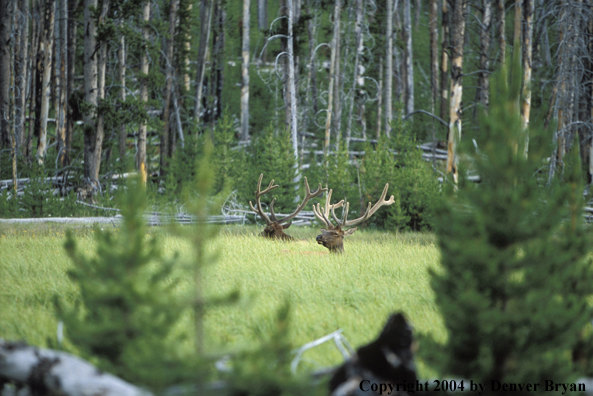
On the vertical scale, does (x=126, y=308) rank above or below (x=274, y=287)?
above

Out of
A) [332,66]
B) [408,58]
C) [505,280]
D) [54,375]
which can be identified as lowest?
[54,375]

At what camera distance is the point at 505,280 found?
2.66 meters

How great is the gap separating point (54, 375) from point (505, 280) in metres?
2.46

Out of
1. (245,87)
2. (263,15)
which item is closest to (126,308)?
(245,87)

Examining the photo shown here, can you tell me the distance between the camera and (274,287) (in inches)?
219

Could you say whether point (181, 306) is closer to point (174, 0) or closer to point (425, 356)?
point (425, 356)

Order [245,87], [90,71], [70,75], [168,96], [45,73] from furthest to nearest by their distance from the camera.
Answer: [245,87]
[70,75]
[168,96]
[45,73]
[90,71]

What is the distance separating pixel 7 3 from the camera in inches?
553

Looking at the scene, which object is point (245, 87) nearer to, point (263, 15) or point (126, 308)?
point (263, 15)

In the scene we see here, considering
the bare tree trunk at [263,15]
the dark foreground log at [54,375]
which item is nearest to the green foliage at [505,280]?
the dark foreground log at [54,375]

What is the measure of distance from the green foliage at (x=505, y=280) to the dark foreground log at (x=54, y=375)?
1.70m

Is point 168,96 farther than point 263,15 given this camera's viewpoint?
No

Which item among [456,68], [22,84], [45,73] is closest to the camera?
[456,68]

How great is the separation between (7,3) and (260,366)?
15.7 m
